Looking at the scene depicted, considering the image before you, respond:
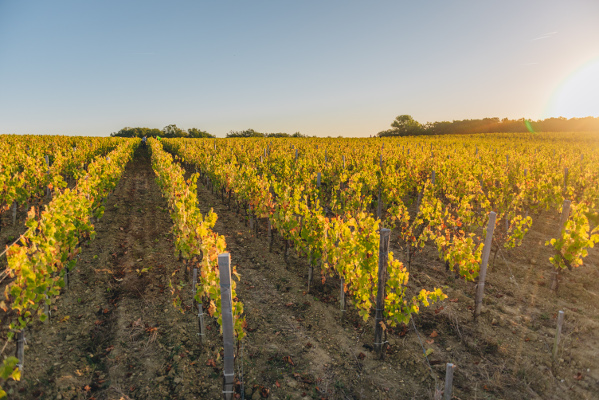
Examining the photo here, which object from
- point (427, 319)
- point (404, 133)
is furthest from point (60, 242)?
point (404, 133)

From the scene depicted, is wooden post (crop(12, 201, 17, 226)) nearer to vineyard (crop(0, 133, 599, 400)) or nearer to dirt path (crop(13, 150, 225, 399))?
vineyard (crop(0, 133, 599, 400))

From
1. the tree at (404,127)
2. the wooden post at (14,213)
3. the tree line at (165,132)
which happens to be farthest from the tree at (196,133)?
the wooden post at (14,213)

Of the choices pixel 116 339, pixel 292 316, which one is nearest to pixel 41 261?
pixel 116 339

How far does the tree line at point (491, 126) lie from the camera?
51.8 m

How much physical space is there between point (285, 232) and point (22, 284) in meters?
4.12

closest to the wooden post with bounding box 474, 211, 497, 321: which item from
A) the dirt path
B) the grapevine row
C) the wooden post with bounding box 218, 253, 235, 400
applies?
the wooden post with bounding box 218, 253, 235, 400

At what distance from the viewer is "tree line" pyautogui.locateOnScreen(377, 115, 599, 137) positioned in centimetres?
5178

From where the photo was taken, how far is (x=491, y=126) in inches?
2301

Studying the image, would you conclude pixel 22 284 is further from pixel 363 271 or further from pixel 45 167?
pixel 45 167

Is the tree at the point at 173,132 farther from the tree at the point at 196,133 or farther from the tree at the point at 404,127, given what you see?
the tree at the point at 404,127

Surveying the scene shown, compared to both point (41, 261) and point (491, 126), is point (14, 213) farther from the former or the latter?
point (491, 126)

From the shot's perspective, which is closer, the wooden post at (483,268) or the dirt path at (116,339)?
the dirt path at (116,339)

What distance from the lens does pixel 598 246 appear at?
773 centimetres

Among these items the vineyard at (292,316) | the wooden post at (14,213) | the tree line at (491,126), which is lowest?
the vineyard at (292,316)
